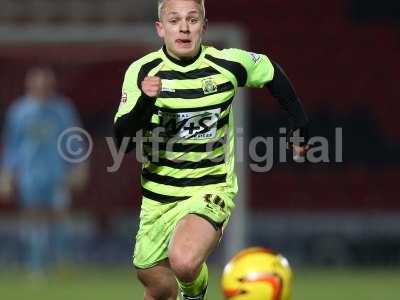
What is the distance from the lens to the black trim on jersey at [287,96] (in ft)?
27.1

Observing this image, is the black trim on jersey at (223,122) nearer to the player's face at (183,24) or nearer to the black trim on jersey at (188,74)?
the black trim on jersey at (188,74)

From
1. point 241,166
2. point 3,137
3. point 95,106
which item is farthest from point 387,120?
point 3,137

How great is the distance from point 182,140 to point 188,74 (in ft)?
1.31

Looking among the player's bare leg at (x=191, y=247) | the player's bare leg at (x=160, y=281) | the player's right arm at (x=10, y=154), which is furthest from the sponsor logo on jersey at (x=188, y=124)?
the player's right arm at (x=10, y=154)

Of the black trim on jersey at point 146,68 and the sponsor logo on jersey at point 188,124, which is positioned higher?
the black trim on jersey at point 146,68

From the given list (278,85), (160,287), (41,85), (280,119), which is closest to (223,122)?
(278,85)

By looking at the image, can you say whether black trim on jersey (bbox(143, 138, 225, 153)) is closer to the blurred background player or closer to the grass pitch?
the grass pitch

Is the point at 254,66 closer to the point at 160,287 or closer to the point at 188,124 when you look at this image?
the point at 188,124

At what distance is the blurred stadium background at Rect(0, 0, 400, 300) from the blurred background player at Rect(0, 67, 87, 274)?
0.17 metres

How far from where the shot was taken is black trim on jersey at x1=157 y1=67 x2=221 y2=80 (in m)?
7.90

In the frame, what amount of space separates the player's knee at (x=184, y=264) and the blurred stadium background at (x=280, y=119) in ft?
21.1

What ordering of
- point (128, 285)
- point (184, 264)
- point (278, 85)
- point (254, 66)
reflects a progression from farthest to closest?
point (128, 285)
point (278, 85)
point (254, 66)
point (184, 264)

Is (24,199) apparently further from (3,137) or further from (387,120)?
(387,120)

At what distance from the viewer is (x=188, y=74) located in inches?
312
